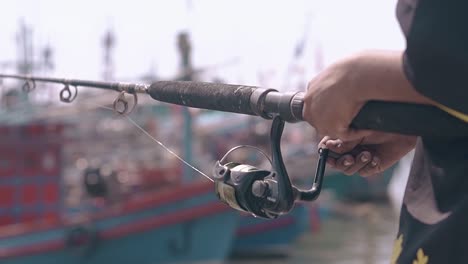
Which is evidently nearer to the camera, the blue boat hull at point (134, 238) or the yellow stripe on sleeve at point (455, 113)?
the yellow stripe on sleeve at point (455, 113)

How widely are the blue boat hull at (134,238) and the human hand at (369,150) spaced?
11866 mm

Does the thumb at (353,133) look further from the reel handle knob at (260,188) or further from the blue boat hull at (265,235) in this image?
the blue boat hull at (265,235)

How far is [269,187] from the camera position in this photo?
158cm

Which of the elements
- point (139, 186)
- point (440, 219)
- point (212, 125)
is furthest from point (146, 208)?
point (212, 125)

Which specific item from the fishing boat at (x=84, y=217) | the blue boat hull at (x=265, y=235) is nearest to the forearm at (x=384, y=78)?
the fishing boat at (x=84, y=217)

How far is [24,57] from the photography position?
891 inches

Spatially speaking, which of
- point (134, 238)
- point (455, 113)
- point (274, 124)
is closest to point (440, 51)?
point (455, 113)

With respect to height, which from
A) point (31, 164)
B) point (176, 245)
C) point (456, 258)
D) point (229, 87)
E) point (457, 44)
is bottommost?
point (176, 245)

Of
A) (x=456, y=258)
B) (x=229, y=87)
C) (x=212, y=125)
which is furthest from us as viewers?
(x=212, y=125)

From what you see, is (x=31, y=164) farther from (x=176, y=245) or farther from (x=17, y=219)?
(x=176, y=245)

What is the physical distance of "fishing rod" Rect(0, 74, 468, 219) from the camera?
1.33 metres

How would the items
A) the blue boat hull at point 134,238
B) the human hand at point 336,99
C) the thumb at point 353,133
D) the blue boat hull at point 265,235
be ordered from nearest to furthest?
the human hand at point 336,99 → the thumb at point 353,133 → the blue boat hull at point 134,238 → the blue boat hull at point 265,235

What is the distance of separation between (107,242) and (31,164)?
70.0 inches

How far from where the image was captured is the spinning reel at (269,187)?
155 cm
